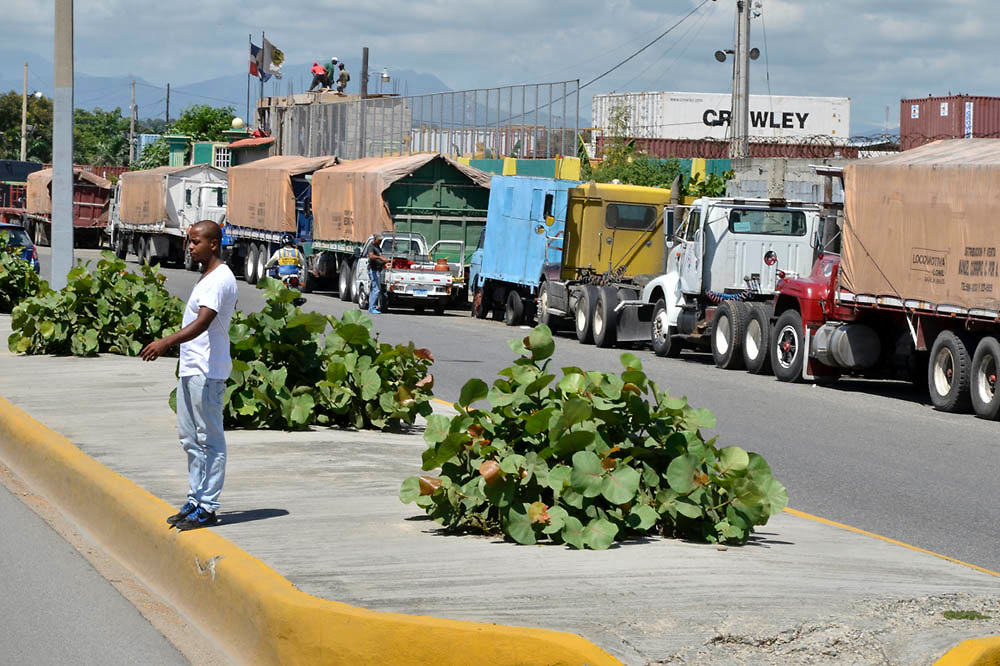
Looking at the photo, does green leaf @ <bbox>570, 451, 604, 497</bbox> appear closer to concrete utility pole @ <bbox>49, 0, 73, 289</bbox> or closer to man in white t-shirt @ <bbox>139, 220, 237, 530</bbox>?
man in white t-shirt @ <bbox>139, 220, 237, 530</bbox>

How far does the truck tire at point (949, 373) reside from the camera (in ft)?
57.4

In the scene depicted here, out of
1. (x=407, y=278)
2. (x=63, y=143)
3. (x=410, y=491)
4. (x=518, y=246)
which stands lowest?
(x=410, y=491)

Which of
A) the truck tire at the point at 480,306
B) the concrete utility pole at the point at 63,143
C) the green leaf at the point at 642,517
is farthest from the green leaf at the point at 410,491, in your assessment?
the truck tire at the point at 480,306

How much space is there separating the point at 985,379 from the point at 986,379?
0.01 metres

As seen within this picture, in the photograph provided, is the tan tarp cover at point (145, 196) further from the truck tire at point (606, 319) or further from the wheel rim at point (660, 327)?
the wheel rim at point (660, 327)

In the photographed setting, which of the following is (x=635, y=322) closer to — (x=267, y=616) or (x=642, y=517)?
(x=642, y=517)

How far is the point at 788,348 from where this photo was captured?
21375mm

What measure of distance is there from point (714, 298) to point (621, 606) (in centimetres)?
1854

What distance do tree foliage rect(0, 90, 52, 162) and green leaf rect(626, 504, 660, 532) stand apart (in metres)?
132

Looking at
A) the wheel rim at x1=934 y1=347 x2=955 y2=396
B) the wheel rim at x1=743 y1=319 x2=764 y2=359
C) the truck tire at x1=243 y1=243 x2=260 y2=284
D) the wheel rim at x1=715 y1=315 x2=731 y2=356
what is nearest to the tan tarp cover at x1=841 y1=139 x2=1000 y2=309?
the wheel rim at x1=934 y1=347 x2=955 y2=396

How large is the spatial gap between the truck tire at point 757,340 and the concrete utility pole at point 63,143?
33.1 feet

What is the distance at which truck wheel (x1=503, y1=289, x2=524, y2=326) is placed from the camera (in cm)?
3176

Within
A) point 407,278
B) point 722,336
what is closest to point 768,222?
point 722,336

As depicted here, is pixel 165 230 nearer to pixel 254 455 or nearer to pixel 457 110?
pixel 457 110
